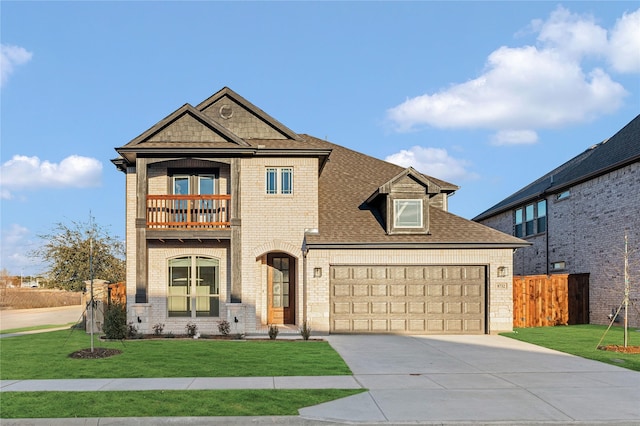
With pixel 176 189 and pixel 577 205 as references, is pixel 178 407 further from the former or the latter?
pixel 577 205

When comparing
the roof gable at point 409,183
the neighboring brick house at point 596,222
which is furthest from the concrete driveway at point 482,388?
the neighboring brick house at point 596,222

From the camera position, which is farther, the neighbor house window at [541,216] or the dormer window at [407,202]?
the neighbor house window at [541,216]

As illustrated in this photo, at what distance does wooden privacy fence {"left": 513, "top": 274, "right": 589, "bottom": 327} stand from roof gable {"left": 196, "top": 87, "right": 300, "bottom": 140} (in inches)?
459

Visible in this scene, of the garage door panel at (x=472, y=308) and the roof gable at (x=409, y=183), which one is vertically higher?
the roof gable at (x=409, y=183)

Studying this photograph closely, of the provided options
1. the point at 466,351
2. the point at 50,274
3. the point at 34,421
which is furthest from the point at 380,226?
the point at 50,274

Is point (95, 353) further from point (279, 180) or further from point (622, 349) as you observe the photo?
point (622, 349)

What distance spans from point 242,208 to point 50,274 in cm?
2436

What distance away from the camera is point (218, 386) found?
1020 centimetres

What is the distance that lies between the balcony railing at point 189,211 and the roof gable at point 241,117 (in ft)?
10.2

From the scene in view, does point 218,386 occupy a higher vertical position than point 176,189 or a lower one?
lower

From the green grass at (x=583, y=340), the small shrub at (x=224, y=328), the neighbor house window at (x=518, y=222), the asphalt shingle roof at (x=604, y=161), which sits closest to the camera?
the green grass at (x=583, y=340)

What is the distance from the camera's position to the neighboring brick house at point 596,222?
2211cm

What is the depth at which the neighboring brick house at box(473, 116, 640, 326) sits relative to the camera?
2211cm

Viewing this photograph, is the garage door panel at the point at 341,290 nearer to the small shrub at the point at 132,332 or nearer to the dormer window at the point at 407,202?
the dormer window at the point at 407,202
